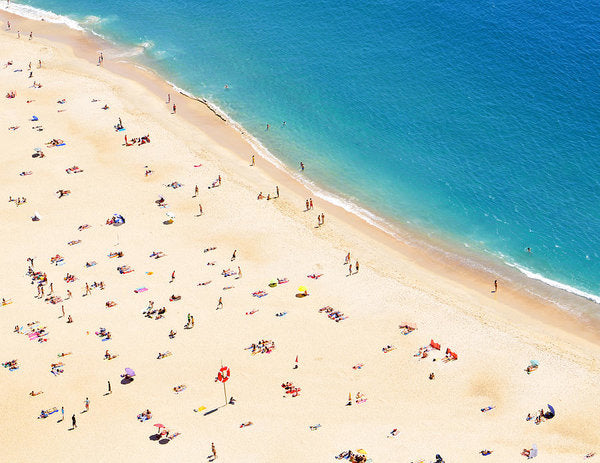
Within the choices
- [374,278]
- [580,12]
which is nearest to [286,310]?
[374,278]

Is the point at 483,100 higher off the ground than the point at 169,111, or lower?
higher

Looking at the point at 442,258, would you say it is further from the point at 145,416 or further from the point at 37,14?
the point at 37,14

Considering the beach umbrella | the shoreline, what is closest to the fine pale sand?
the shoreline

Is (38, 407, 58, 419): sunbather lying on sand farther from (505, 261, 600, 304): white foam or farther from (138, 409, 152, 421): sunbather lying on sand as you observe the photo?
(505, 261, 600, 304): white foam

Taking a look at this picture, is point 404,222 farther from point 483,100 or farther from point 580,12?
point 580,12

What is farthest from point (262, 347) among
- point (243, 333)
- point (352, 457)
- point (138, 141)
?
point (138, 141)

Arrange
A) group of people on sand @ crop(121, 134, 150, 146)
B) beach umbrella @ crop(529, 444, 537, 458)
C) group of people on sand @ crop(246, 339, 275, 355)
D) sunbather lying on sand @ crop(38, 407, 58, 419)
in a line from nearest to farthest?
1. beach umbrella @ crop(529, 444, 537, 458)
2. sunbather lying on sand @ crop(38, 407, 58, 419)
3. group of people on sand @ crop(246, 339, 275, 355)
4. group of people on sand @ crop(121, 134, 150, 146)
